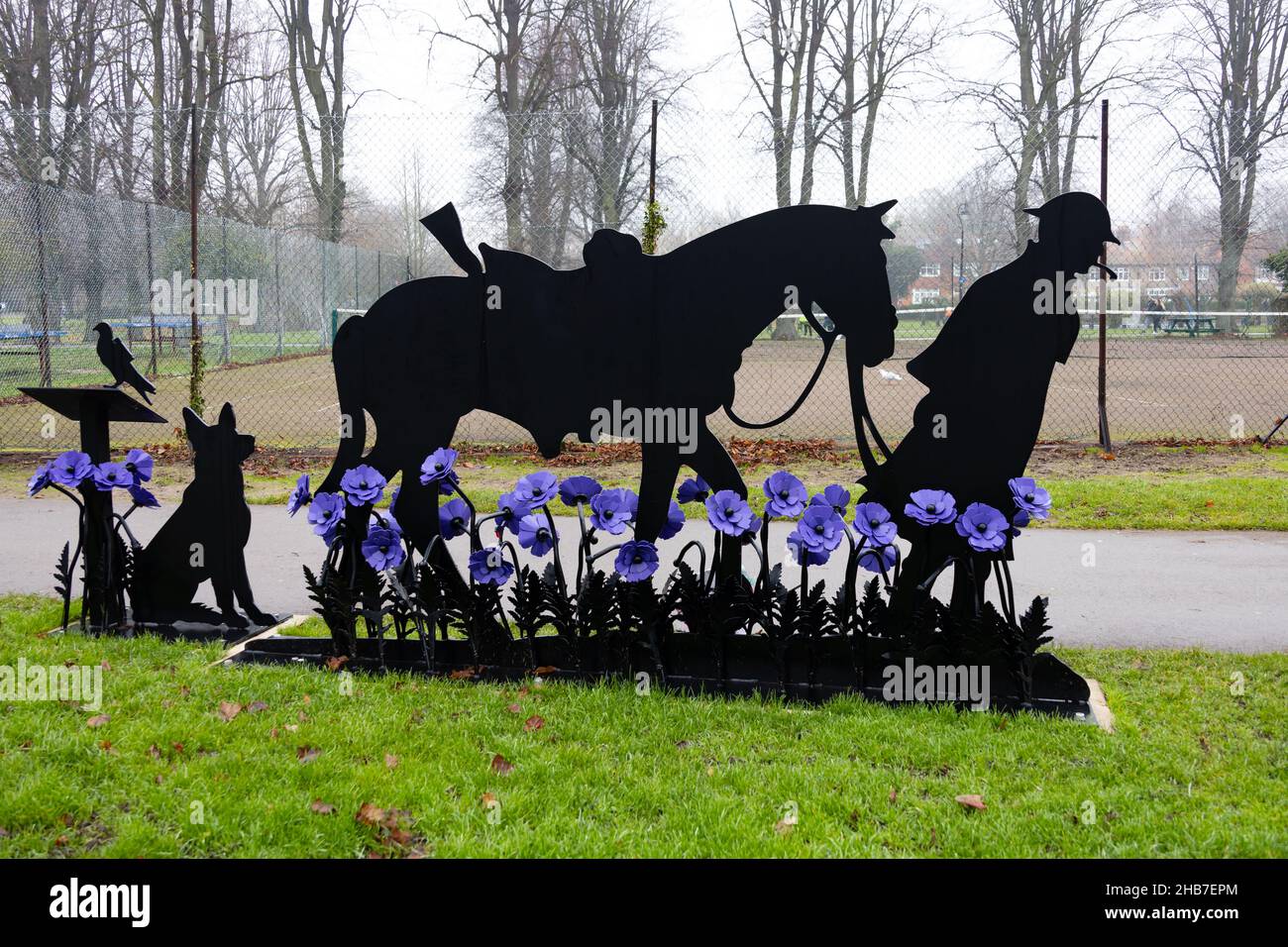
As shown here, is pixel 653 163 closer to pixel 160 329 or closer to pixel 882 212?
pixel 882 212

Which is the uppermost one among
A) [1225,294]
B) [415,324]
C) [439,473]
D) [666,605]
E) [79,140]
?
[79,140]

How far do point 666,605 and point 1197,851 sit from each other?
2134 millimetres

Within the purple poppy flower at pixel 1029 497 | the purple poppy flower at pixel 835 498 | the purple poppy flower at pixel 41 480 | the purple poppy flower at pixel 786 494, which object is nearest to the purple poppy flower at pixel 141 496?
the purple poppy flower at pixel 41 480

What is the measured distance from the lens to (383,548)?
452 centimetres

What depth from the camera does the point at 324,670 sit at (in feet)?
14.5

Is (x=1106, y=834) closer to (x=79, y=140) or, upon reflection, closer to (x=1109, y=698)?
(x=1109, y=698)

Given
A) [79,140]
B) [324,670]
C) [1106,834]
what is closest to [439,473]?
[324,670]

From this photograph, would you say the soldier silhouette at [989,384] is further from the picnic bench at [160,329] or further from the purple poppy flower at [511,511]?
the picnic bench at [160,329]

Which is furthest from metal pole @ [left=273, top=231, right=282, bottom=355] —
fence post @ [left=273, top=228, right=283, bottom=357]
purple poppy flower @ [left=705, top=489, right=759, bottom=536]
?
purple poppy flower @ [left=705, top=489, right=759, bottom=536]

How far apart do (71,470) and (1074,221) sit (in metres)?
4.74

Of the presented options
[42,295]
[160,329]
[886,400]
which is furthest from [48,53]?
[886,400]

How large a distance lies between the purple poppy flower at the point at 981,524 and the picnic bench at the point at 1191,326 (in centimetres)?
1160

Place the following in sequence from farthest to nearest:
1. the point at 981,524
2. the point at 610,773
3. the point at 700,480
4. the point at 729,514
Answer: the point at 700,480
the point at 729,514
the point at 981,524
the point at 610,773
